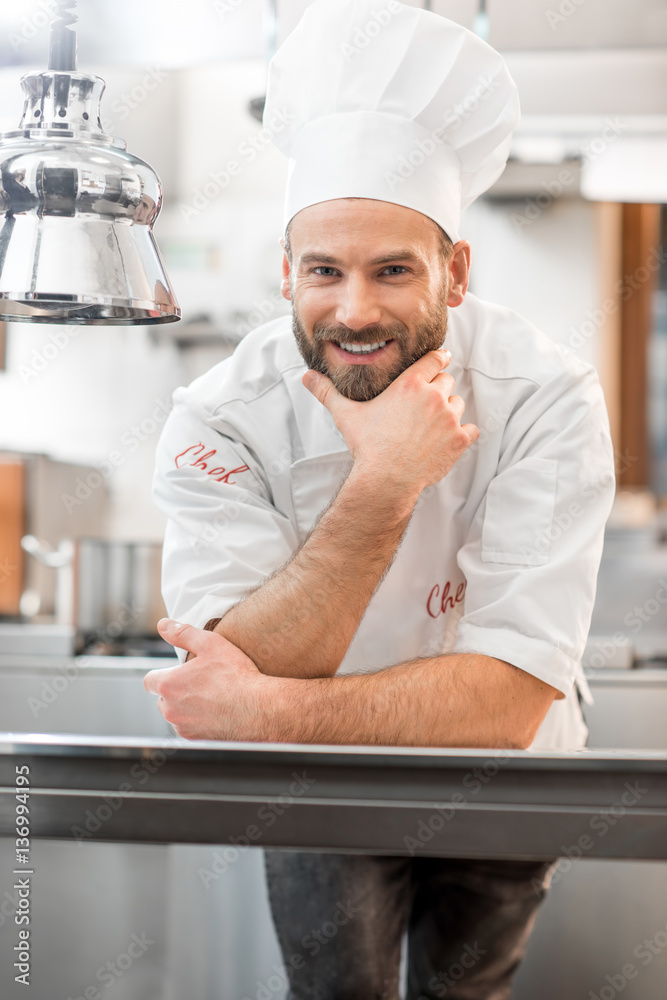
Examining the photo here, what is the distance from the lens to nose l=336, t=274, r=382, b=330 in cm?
95

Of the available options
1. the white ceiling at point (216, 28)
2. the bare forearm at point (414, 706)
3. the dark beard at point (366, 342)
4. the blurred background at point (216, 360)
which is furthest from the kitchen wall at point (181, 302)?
the bare forearm at point (414, 706)

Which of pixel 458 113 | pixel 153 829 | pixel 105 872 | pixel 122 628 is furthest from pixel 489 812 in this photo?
pixel 122 628

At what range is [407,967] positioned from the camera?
128 cm

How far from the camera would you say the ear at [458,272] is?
43.9 inches

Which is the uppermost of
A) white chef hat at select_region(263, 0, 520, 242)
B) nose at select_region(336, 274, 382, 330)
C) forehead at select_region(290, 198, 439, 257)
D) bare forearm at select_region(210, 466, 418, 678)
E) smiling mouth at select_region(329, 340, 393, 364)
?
white chef hat at select_region(263, 0, 520, 242)

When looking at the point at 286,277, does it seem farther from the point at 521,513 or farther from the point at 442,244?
the point at 521,513

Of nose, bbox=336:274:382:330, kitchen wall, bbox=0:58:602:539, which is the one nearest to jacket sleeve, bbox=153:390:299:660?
nose, bbox=336:274:382:330

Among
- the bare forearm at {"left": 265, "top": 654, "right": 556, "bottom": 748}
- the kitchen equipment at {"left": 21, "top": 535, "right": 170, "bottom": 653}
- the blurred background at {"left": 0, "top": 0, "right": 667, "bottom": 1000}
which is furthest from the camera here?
the kitchen equipment at {"left": 21, "top": 535, "right": 170, "bottom": 653}

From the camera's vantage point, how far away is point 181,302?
250cm

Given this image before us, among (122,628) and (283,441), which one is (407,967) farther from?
(122,628)

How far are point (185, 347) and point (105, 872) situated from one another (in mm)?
1701

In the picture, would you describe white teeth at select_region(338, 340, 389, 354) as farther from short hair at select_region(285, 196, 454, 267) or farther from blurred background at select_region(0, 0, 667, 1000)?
blurred background at select_region(0, 0, 667, 1000)

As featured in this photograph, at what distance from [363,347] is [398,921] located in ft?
2.29

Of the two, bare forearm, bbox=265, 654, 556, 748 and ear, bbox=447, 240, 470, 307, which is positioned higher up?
ear, bbox=447, 240, 470, 307
